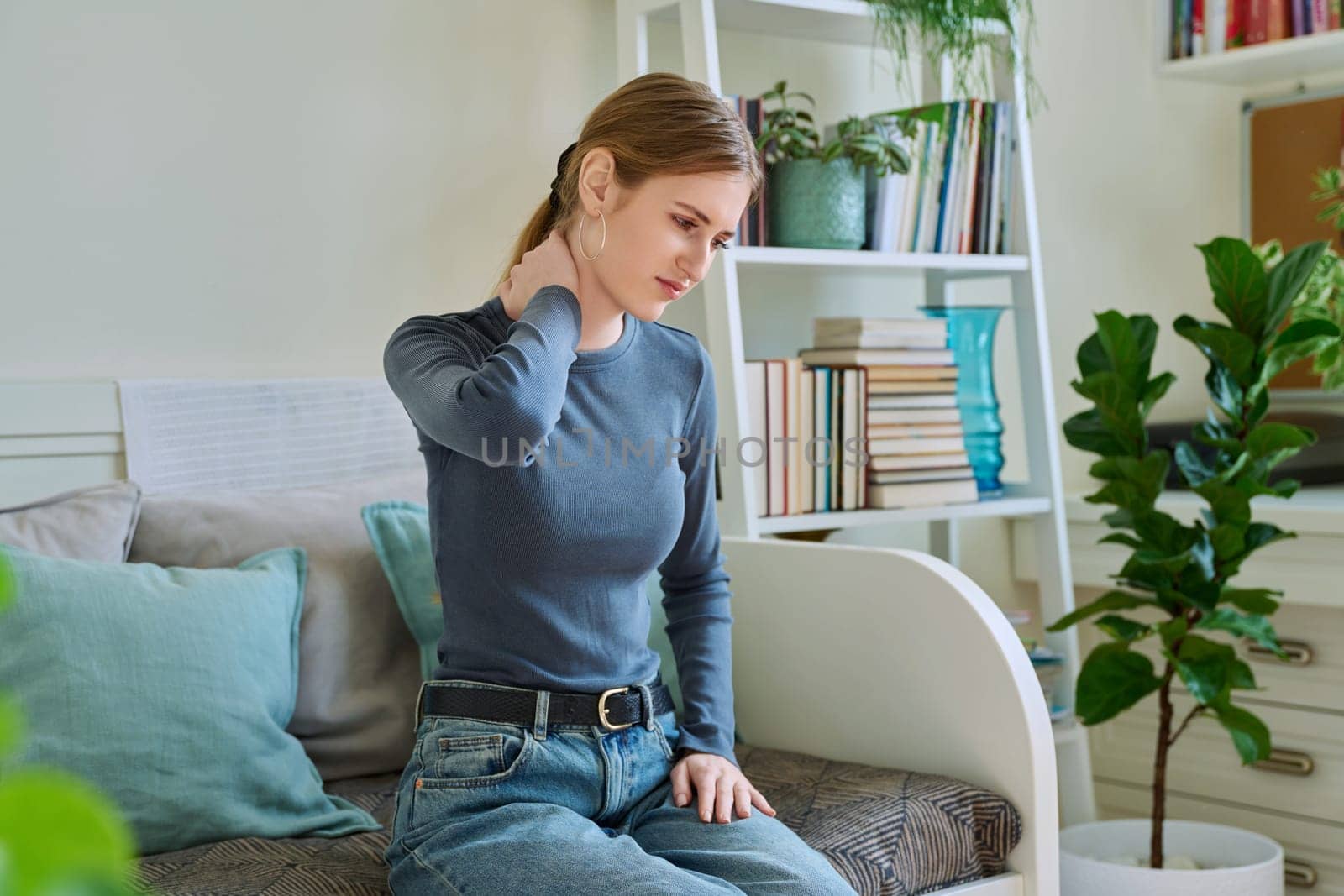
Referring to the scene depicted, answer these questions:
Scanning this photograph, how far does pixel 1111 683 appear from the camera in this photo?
6.46ft

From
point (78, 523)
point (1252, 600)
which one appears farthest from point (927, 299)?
point (78, 523)

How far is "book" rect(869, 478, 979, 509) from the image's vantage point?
2.07 metres

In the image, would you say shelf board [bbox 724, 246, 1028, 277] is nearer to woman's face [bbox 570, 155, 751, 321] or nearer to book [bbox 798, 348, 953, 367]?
book [bbox 798, 348, 953, 367]

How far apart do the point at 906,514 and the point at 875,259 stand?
387mm

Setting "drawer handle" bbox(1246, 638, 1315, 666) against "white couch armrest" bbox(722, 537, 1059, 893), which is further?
"drawer handle" bbox(1246, 638, 1315, 666)

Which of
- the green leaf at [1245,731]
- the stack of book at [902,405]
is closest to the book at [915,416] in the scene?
the stack of book at [902,405]

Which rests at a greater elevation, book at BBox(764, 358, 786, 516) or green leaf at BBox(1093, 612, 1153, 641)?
book at BBox(764, 358, 786, 516)

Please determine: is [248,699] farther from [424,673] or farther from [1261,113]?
[1261,113]

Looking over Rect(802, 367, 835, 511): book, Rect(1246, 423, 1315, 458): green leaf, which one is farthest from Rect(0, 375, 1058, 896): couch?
Rect(1246, 423, 1315, 458): green leaf

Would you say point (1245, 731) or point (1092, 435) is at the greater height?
point (1092, 435)

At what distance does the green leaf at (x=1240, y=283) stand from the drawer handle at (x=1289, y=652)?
564 millimetres

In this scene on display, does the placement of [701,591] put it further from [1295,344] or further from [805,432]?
[1295,344]

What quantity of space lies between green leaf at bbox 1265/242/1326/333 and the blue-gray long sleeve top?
103 centimetres

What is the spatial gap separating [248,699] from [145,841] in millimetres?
157
